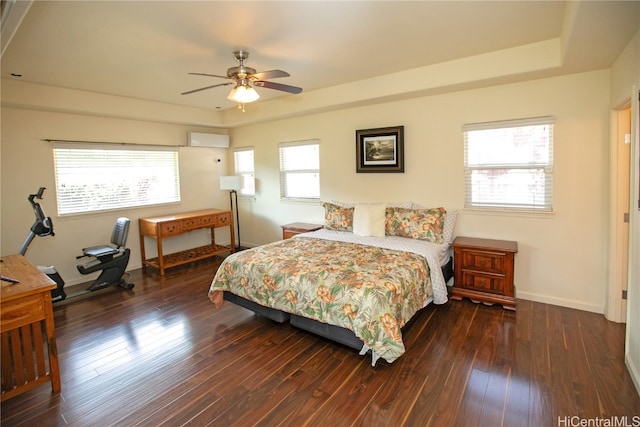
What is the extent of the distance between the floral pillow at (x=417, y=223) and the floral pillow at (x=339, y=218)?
0.53 metres

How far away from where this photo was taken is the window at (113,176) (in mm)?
4457

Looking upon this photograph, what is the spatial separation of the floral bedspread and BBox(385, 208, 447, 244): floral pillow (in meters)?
0.60

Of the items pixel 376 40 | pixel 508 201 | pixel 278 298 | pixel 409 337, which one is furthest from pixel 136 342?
pixel 508 201

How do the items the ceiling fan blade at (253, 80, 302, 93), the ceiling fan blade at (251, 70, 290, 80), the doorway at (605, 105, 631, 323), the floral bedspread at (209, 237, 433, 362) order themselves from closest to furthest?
1. the floral bedspread at (209, 237, 433, 362)
2. the ceiling fan blade at (251, 70, 290, 80)
3. the doorway at (605, 105, 631, 323)
4. the ceiling fan blade at (253, 80, 302, 93)

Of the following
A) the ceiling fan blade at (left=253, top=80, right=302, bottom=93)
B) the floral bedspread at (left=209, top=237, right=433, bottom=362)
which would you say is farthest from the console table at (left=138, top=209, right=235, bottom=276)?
the ceiling fan blade at (left=253, top=80, right=302, bottom=93)

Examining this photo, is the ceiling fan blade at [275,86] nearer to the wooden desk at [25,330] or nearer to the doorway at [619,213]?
the wooden desk at [25,330]

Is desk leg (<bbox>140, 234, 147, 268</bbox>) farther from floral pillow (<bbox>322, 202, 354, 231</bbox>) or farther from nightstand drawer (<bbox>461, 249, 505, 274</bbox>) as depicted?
nightstand drawer (<bbox>461, 249, 505, 274</bbox>)

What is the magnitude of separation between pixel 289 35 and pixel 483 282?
121 inches

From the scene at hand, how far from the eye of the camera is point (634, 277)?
7.24 feet

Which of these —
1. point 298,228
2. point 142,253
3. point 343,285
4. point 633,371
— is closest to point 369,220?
point 298,228

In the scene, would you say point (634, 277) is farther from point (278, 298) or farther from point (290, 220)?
point (290, 220)

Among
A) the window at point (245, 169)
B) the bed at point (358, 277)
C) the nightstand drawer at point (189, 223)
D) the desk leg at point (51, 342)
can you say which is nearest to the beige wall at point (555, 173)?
the bed at point (358, 277)

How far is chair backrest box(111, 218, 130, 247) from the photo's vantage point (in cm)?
440

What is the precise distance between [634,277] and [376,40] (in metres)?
2.64
